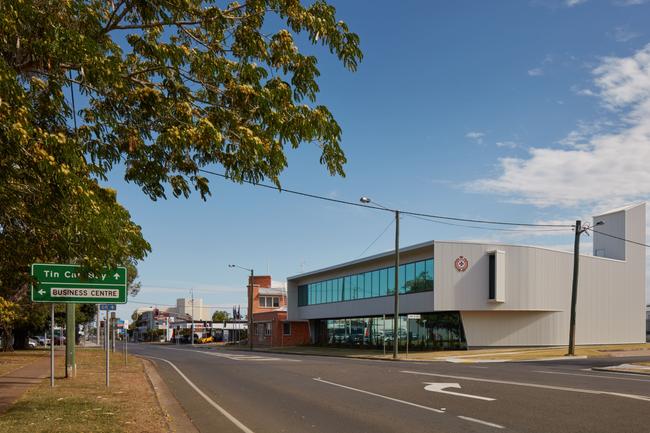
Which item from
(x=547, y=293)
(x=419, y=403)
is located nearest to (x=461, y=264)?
(x=547, y=293)

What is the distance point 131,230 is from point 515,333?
39.8 m

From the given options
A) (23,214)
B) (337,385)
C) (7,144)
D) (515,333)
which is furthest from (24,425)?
(515,333)

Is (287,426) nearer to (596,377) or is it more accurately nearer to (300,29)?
(300,29)

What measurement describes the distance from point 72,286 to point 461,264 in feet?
101

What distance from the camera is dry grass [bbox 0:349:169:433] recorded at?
383 inches

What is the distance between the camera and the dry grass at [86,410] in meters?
9.73

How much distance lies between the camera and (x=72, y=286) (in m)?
14.9

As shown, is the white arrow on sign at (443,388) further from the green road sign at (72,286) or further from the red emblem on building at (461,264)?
the red emblem on building at (461,264)

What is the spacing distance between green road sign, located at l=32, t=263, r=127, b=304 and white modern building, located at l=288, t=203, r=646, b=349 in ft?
92.9

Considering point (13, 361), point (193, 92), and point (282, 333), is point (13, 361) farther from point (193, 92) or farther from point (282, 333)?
point (282, 333)

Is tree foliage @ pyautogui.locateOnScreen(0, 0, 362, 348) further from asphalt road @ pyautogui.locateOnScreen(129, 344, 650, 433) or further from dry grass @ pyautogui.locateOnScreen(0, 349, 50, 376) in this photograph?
dry grass @ pyautogui.locateOnScreen(0, 349, 50, 376)

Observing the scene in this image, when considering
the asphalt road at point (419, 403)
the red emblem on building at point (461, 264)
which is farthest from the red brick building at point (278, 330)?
the asphalt road at point (419, 403)

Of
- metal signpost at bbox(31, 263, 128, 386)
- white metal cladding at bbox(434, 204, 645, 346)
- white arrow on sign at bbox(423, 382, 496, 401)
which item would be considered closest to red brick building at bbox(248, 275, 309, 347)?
white metal cladding at bbox(434, 204, 645, 346)

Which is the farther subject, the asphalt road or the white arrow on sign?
the white arrow on sign
